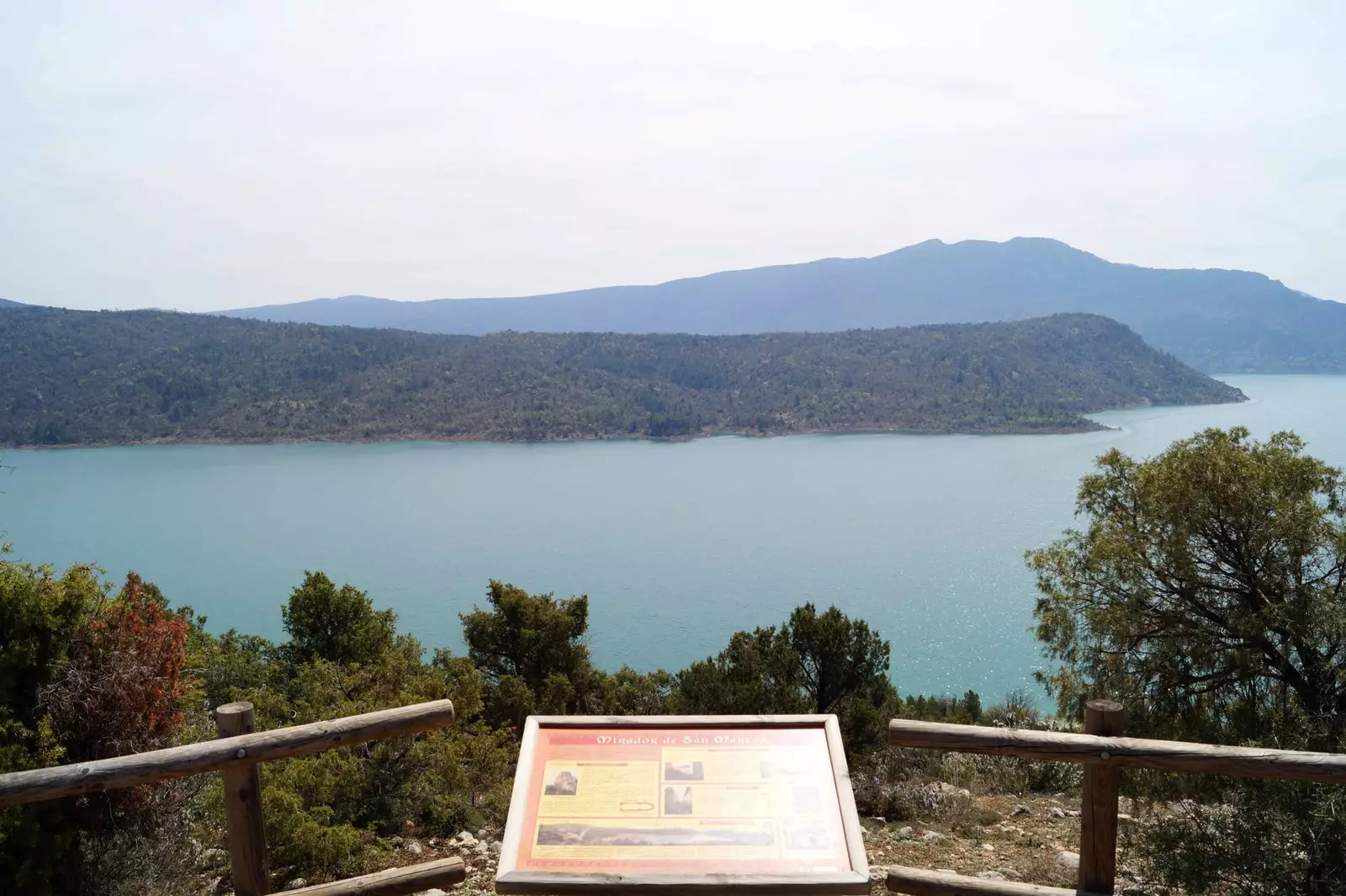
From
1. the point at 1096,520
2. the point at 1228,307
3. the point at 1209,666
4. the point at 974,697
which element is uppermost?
the point at 1228,307

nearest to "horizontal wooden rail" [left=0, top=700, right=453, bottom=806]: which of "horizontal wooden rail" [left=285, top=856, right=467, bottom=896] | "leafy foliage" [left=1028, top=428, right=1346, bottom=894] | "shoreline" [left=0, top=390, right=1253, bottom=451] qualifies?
"horizontal wooden rail" [left=285, top=856, right=467, bottom=896]

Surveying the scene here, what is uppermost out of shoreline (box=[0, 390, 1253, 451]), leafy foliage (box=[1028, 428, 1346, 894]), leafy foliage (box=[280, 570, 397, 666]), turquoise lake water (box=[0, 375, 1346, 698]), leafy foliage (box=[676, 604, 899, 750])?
leafy foliage (box=[1028, 428, 1346, 894])

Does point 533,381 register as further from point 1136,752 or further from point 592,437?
point 1136,752

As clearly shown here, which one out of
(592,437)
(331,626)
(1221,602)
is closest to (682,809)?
(1221,602)

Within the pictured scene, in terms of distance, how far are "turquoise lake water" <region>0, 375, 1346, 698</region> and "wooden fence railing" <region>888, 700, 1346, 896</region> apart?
2244 centimetres

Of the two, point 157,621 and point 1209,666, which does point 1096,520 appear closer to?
point 1209,666

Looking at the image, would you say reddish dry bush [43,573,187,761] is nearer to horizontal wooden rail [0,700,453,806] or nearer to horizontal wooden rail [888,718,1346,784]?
horizontal wooden rail [0,700,453,806]

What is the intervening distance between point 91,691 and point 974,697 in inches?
766

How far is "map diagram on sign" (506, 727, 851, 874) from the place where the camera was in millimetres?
2578

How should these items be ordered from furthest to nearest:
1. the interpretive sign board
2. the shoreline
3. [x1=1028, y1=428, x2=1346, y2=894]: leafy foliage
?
the shoreline, [x1=1028, y1=428, x2=1346, y2=894]: leafy foliage, the interpretive sign board

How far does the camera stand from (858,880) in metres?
2.46

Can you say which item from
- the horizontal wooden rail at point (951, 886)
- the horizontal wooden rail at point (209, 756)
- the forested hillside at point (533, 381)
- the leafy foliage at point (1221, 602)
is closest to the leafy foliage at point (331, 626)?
the leafy foliage at point (1221, 602)

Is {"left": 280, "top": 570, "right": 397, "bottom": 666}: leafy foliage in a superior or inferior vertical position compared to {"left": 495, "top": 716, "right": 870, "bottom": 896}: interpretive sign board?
inferior

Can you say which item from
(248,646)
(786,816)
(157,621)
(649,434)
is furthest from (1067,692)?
(649,434)
